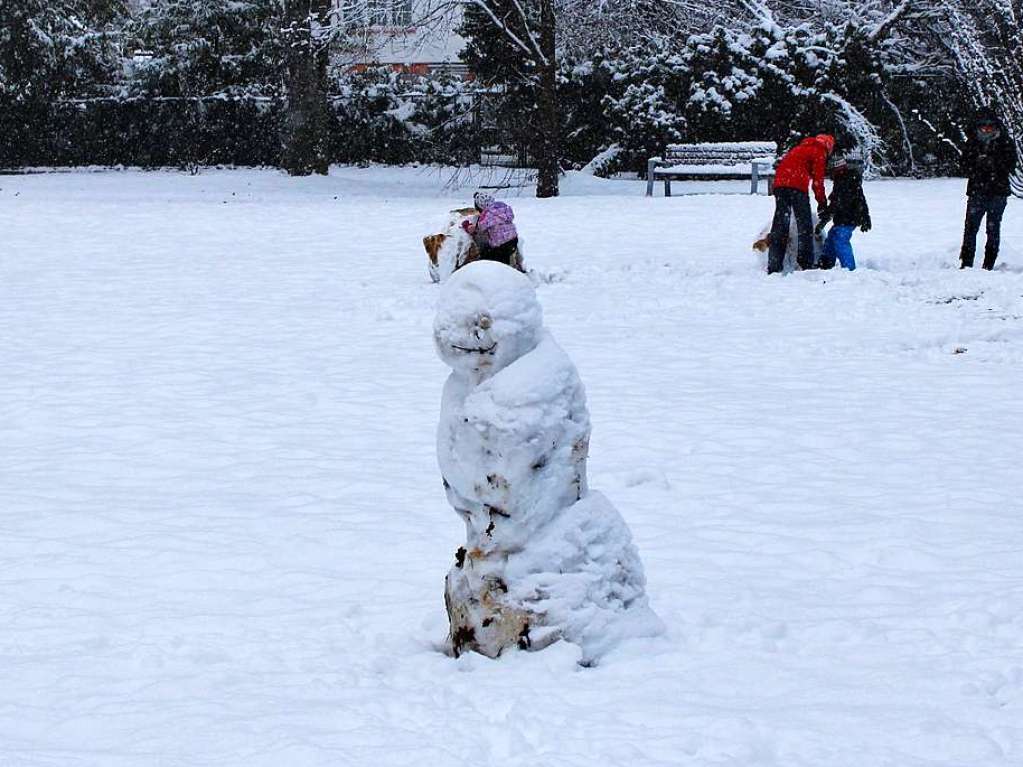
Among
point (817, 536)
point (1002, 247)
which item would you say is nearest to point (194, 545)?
point (817, 536)

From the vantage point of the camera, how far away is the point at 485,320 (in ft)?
13.1

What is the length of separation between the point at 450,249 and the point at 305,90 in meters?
17.0

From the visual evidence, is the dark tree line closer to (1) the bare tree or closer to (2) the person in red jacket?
(1) the bare tree

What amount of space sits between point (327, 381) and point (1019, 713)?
5714mm

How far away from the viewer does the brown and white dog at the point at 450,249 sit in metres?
12.7


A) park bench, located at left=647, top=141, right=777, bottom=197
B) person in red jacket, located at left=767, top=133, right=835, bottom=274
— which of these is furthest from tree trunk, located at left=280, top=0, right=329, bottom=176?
person in red jacket, located at left=767, top=133, right=835, bottom=274

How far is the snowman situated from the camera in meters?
4.03

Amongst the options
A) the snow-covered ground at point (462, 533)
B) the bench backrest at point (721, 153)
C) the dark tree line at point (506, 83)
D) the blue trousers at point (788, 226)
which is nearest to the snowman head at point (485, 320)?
the snow-covered ground at point (462, 533)

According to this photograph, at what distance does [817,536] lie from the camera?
5641 millimetres

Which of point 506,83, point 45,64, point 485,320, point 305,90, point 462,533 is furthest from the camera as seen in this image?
point 45,64

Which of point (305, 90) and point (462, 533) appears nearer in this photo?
point (462, 533)

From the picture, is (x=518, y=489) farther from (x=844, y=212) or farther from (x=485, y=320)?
(x=844, y=212)

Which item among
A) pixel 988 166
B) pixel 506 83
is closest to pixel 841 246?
pixel 988 166

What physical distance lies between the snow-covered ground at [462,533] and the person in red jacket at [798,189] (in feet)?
1.49
